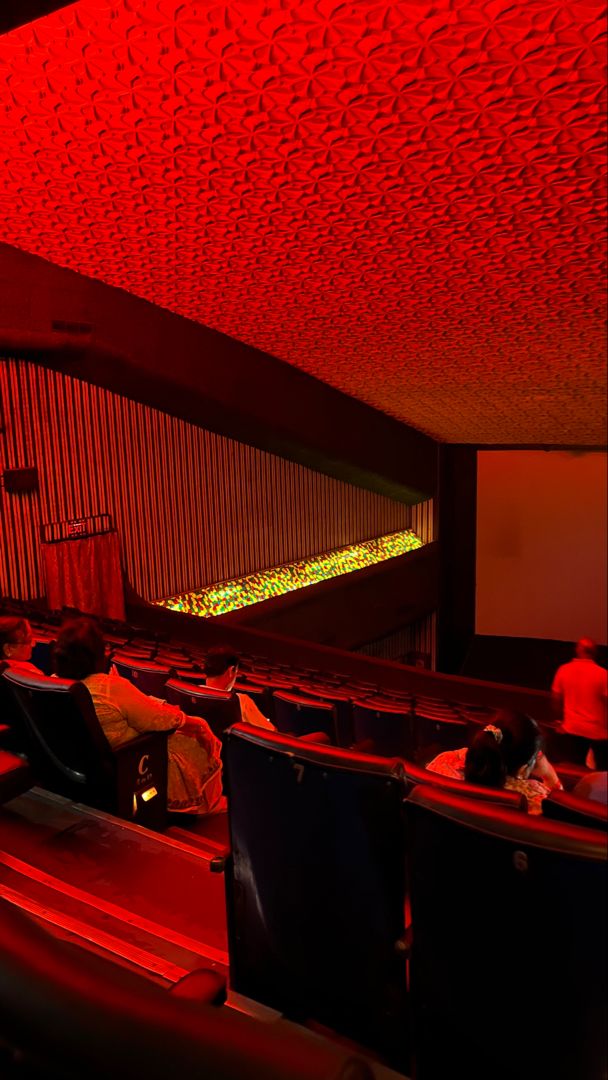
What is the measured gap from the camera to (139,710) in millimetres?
3135

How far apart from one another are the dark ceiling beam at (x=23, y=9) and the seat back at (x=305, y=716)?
3390 mm

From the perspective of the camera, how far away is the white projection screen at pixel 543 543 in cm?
1586

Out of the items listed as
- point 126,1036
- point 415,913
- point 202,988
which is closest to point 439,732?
point 415,913

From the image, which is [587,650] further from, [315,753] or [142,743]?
[315,753]

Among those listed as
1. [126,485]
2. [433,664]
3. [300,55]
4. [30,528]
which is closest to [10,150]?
[300,55]

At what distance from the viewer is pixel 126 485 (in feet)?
36.3

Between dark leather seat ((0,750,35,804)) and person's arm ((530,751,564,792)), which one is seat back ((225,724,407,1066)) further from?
person's arm ((530,751,564,792))

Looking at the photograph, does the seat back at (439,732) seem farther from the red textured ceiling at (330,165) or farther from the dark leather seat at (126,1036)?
the dark leather seat at (126,1036)

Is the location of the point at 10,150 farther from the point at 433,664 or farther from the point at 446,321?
the point at 433,664

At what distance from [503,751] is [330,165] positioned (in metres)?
4.55

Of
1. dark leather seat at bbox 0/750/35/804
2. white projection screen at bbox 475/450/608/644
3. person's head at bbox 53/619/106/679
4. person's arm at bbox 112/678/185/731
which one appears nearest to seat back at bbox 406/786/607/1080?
dark leather seat at bbox 0/750/35/804

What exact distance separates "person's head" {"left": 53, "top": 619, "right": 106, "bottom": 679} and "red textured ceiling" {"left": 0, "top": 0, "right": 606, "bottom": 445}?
3176 millimetres

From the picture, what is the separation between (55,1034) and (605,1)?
4.44 m

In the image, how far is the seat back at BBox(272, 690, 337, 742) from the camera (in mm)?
4617
